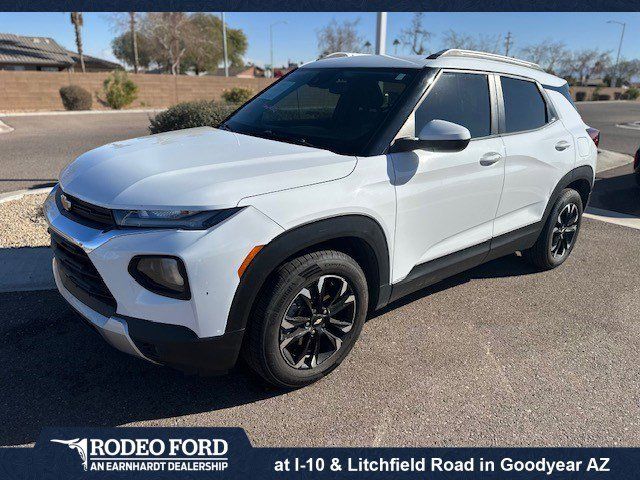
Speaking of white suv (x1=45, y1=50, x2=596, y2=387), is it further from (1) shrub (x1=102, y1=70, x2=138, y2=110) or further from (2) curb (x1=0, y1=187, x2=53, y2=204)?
(1) shrub (x1=102, y1=70, x2=138, y2=110)

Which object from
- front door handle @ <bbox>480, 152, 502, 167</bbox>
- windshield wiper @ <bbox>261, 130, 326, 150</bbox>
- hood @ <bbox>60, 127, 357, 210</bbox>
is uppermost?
windshield wiper @ <bbox>261, 130, 326, 150</bbox>

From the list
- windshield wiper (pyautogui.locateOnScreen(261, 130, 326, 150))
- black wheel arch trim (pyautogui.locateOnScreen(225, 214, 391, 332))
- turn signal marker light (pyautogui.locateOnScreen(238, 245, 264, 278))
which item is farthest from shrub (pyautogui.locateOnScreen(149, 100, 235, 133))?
turn signal marker light (pyautogui.locateOnScreen(238, 245, 264, 278))

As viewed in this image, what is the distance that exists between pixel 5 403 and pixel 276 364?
5.04 ft

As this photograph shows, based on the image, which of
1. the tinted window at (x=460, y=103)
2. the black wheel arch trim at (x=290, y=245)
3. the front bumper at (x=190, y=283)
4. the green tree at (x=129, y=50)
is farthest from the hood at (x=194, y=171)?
the green tree at (x=129, y=50)

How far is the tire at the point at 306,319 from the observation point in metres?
2.53

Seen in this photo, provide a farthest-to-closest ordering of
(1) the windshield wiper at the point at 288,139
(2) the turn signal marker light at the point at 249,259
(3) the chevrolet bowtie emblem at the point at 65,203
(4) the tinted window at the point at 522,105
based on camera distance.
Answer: (4) the tinted window at the point at 522,105 → (1) the windshield wiper at the point at 288,139 → (3) the chevrolet bowtie emblem at the point at 65,203 → (2) the turn signal marker light at the point at 249,259

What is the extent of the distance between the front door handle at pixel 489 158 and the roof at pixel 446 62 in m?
0.64

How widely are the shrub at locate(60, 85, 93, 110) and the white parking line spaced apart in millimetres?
28156

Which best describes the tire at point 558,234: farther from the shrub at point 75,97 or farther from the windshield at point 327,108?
the shrub at point 75,97

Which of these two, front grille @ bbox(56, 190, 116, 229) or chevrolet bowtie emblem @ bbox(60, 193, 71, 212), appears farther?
chevrolet bowtie emblem @ bbox(60, 193, 71, 212)

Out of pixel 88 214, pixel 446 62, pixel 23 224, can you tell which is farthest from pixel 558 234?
pixel 23 224

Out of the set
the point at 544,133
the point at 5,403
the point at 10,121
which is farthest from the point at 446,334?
the point at 10,121

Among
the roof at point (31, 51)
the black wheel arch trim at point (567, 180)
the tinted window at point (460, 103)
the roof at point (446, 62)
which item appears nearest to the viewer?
the tinted window at point (460, 103)

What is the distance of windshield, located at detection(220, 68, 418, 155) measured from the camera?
3.09 meters
